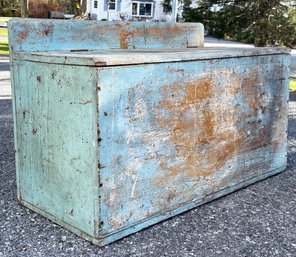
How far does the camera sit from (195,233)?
3025mm

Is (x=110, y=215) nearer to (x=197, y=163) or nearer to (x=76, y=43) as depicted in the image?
(x=197, y=163)

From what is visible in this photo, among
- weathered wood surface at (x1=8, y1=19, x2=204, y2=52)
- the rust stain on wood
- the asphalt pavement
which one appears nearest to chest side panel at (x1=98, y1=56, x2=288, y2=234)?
the rust stain on wood

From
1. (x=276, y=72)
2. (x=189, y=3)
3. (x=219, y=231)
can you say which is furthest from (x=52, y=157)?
(x=189, y=3)

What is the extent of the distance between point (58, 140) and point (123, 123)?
485mm

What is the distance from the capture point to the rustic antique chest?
273 centimetres

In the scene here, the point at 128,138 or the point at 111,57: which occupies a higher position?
the point at 111,57

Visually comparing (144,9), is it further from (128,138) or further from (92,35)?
(128,138)

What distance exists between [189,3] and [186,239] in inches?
347

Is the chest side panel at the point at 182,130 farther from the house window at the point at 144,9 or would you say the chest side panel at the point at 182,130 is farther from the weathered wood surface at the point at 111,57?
the house window at the point at 144,9

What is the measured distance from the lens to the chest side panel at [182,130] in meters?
2.77

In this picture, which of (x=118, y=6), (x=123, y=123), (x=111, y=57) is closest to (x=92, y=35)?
(x=111, y=57)

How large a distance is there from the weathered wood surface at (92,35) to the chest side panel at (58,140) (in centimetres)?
21

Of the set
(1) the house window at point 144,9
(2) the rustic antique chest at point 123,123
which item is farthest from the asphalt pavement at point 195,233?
(1) the house window at point 144,9

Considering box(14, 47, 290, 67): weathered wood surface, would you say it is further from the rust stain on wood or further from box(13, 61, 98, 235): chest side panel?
the rust stain on wood
